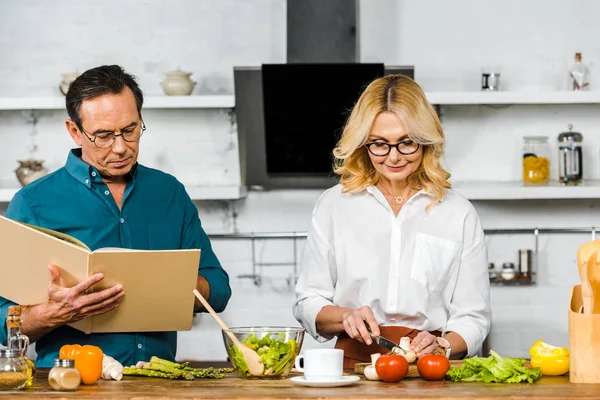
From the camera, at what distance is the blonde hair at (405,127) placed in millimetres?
2777

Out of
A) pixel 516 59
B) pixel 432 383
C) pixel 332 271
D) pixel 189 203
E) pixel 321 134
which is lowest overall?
pixel 432 383

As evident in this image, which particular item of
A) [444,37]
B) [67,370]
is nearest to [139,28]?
[444,37]

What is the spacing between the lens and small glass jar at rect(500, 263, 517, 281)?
5055mm

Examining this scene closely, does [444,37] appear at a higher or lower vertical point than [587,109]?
higher

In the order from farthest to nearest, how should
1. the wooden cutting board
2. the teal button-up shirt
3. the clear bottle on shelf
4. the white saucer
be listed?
the clear bottle on shelf, the teal button-up shirt, the wooden cutting board, the white saucer

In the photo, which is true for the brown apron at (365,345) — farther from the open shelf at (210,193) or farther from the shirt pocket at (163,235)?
the open shelf at (210,193)

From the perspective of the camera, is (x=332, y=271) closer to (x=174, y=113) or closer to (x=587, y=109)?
(x=174, y=113)

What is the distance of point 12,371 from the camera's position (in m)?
2.10

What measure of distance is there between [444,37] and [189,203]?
8.37 feet

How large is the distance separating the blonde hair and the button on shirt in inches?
2.0

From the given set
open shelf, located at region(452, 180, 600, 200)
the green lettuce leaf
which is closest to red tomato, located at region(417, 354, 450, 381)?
the green lettuce leaf

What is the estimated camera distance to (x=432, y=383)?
2203 mm

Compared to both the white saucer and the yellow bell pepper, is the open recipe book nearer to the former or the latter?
the white saucer

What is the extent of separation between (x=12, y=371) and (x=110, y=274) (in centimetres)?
43
